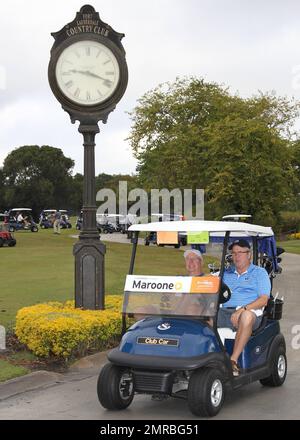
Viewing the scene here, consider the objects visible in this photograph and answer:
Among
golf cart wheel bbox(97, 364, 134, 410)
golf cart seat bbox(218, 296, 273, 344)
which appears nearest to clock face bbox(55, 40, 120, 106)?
golf cart seat bbox(218, 296, 273, 344)

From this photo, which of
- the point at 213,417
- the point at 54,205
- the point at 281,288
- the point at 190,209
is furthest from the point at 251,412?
the point at 54,205

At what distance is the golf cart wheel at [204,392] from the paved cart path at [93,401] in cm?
17

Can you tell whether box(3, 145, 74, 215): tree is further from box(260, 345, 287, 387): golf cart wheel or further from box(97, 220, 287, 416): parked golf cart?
box(97, 220, 287, 416): parked golf cart

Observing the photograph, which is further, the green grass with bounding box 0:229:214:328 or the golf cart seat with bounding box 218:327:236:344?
the green grass with bounding box 0:229:214:328

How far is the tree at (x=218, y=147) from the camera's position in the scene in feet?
122

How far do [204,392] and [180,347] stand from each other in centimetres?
46

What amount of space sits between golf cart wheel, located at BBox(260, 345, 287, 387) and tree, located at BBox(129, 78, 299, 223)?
2882cm

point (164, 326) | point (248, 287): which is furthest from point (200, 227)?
point (164, 326)

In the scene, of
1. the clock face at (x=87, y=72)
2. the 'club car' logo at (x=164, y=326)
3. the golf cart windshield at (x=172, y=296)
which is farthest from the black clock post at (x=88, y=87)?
the 'club car' logo at (x=164, y=326)

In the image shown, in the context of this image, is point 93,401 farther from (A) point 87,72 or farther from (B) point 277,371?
(A) point 87,72

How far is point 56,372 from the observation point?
28.1ft

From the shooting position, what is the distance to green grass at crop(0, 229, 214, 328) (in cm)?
1423

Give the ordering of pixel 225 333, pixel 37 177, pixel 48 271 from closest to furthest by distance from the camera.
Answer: pixel 225 333
pixel 48 271
pixel 37 177

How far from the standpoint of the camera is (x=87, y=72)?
1005cm
